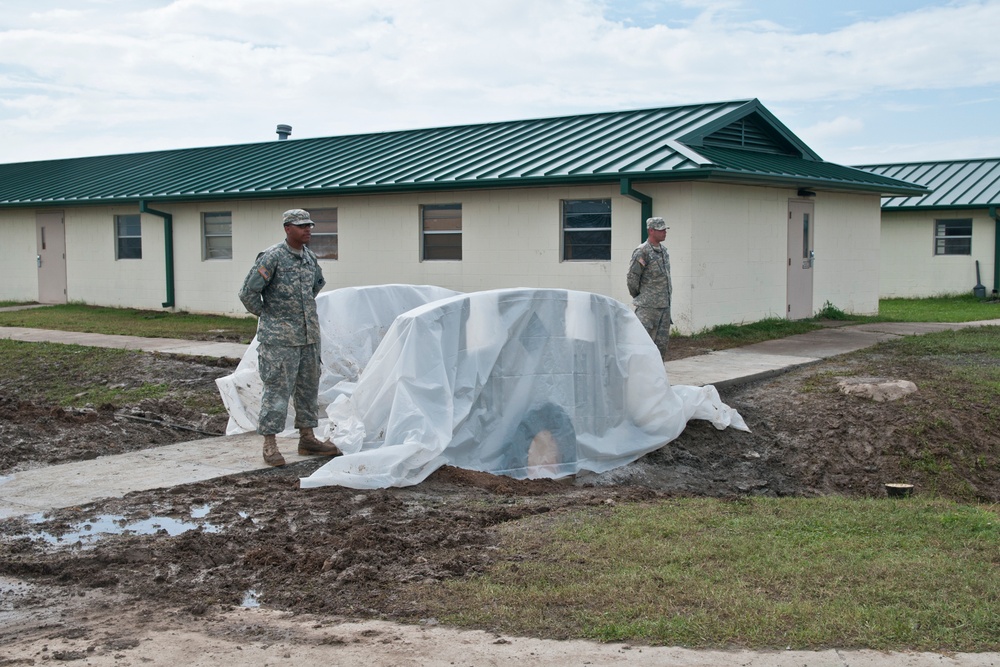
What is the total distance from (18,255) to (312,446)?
1974 centimetres

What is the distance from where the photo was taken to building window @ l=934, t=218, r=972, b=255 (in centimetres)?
2678

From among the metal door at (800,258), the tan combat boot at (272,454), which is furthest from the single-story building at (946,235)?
the tan combat boot at (272,454)

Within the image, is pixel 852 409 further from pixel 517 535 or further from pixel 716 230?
pixel 716 230

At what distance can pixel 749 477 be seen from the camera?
8867mm

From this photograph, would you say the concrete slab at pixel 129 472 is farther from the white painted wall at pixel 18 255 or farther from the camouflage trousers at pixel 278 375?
the white painted wall at pixel 18 255

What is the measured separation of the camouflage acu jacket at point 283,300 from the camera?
8.02 metres

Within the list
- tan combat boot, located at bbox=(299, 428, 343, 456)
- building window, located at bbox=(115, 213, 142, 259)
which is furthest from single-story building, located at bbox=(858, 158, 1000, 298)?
tan combat boot, located at bbox=(299, 428, 343, 456)

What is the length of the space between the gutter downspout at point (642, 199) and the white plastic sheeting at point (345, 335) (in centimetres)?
567

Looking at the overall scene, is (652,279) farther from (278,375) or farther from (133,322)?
(133,322)

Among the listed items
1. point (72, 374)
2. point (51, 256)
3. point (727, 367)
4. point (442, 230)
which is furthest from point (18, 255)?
point (727, 367)

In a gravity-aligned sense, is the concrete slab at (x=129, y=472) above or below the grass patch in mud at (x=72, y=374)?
below

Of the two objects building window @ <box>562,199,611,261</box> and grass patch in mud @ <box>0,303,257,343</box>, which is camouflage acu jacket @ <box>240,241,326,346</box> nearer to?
grass patch in mud @ <box>0,303,257,343</box>

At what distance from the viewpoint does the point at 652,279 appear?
11.2 m

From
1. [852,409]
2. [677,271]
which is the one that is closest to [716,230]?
[677,271]
